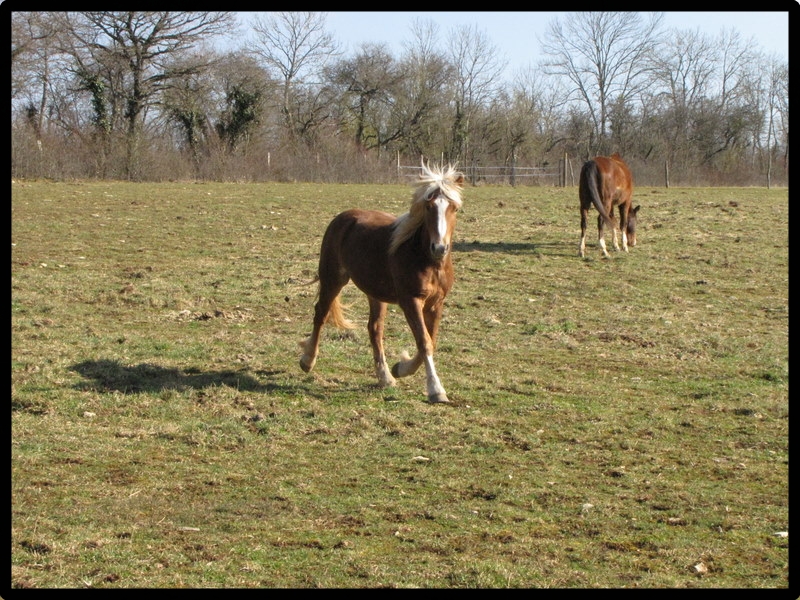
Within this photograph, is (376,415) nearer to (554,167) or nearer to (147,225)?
(147,225)

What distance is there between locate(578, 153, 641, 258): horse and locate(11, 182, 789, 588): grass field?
1719mm

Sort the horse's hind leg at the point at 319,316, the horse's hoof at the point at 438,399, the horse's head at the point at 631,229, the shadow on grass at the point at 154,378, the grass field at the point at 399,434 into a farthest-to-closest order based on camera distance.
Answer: the horse's head at the point at 631,229 < the horse's hind leg at the point at 319,316 < the shadow on grass at the point at 154,378 < the horse's hoof at the point at 438,399 < the grass field at the point at 399,434

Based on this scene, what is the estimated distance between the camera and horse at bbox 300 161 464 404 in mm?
7449

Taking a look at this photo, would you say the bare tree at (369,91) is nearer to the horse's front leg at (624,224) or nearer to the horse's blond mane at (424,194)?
the horse's front leg at (624,224)

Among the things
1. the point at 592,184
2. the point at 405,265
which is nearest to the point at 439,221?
the point at 405,265

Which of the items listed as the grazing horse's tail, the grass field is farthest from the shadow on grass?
the grazing horse's tail

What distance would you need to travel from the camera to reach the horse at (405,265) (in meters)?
7.45

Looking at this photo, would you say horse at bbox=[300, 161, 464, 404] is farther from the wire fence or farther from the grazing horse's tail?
the wire fence

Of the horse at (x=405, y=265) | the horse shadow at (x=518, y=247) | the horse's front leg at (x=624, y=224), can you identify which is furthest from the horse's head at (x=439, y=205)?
the horse's front leg at (x=624, y=224)

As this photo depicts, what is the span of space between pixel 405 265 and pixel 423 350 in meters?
0.73

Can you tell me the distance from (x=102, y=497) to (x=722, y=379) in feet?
18.5

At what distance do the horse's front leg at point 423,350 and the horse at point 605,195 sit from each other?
8348 millimetres

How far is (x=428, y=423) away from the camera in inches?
273
